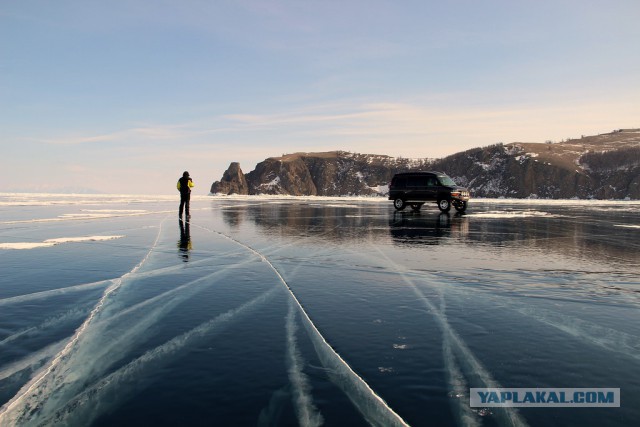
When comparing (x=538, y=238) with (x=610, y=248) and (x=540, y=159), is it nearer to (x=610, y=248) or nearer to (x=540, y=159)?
(x=610, y=248)

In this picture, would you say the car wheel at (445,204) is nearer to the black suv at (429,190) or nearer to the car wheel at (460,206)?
the black suv at (429,190)

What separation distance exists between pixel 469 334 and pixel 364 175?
178878mm

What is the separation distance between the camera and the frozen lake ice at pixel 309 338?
10.5 ft

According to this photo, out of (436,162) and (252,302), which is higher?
(436,162)

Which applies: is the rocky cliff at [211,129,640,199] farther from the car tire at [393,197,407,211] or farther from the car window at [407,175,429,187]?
the car window at [407,175,429,187]

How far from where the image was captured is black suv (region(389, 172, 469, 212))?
26.9m

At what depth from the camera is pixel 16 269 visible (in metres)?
8.61

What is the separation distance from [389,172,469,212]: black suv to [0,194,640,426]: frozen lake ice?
56.0 ft

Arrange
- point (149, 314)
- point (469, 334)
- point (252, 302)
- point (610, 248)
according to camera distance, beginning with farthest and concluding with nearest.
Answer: point (610, 248) → point (252, 302) → point (149, 314) → point (469, 334)

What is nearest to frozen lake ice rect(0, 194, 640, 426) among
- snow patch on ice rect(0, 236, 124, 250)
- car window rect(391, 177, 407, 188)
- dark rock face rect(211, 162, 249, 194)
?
snow patch on ice rect(0, 236, 124, 250)

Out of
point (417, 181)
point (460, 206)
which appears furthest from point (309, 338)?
point (460, 206)

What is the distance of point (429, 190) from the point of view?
2770 centimetres

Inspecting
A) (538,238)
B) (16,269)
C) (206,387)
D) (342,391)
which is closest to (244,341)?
(206,387)

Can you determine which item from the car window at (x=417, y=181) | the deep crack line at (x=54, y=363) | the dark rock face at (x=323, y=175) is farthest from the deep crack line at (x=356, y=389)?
the dark rock face at (x=323, y=175)
